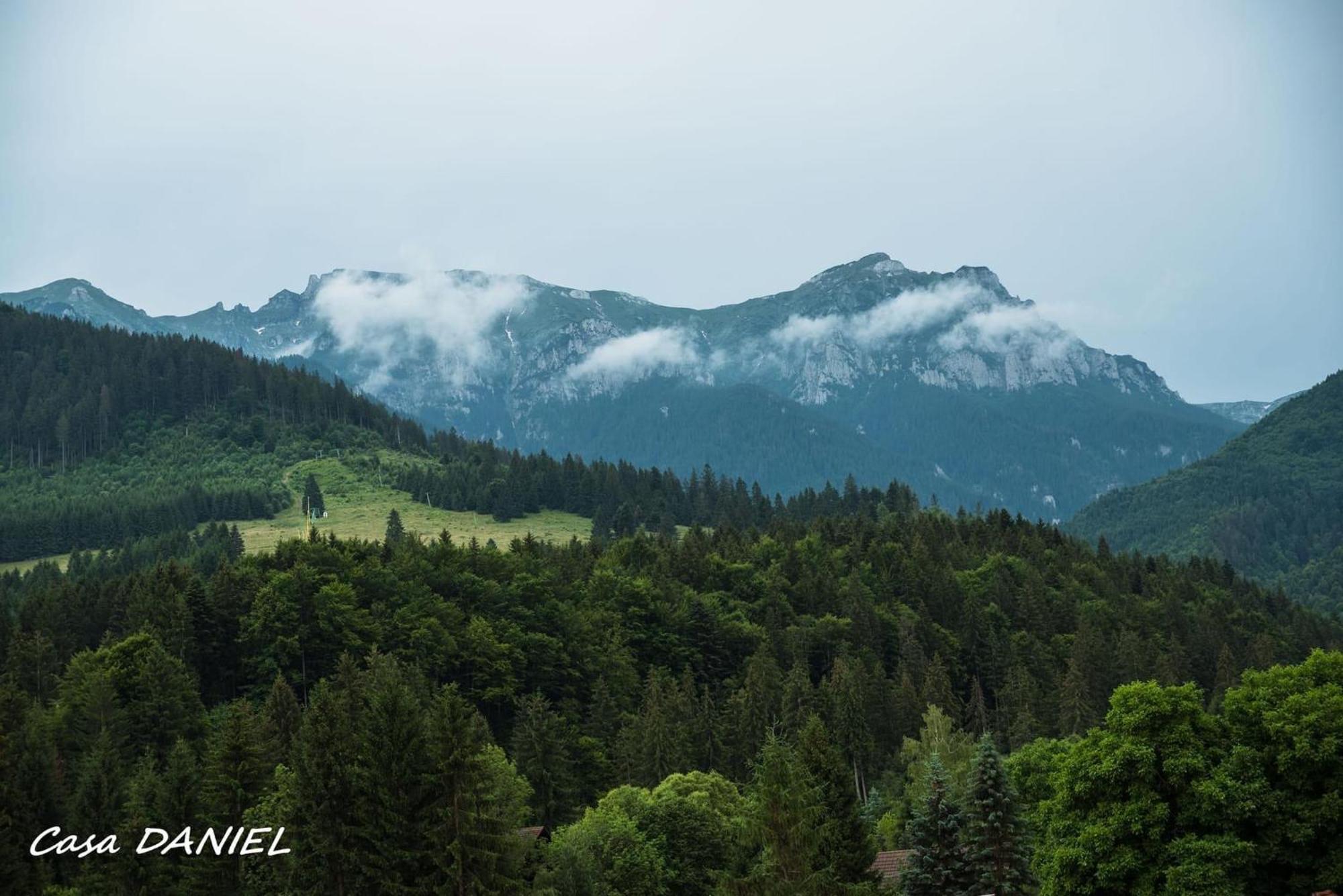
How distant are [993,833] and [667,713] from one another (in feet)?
156

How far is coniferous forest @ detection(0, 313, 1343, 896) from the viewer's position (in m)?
49.4

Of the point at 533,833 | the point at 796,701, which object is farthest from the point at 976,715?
the point at 533,833

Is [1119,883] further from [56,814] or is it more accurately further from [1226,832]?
[56,814]

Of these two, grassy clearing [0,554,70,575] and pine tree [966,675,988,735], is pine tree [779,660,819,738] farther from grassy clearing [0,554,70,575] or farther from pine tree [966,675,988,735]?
grassy clearing [0,554,70,575]

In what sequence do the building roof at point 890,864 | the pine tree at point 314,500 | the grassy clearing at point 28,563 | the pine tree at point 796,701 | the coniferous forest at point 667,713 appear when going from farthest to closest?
1. the pine tree at point 314,500
2. the grassy clearing at point 28,563
3. the pine tree at point 796,701
4. the building roof at point 890,864
5. the coniferous forest at point 667,713

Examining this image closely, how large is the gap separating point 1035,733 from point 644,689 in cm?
3585

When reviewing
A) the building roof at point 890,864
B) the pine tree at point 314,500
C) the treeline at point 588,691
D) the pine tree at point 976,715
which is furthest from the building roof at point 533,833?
the pine tree at point 314,500

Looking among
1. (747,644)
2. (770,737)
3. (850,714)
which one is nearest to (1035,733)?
(850,714)

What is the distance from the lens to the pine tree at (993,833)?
51750mm

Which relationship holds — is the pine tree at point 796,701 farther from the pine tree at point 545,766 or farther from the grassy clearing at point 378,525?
the grassy clearing at point 378,525

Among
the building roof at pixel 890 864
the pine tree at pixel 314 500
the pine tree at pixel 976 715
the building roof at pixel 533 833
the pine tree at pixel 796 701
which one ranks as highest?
the pine tree at pixel 314 500

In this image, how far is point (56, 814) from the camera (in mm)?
69000

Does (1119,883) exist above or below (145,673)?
below

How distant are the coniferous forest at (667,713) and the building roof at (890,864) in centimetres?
132
